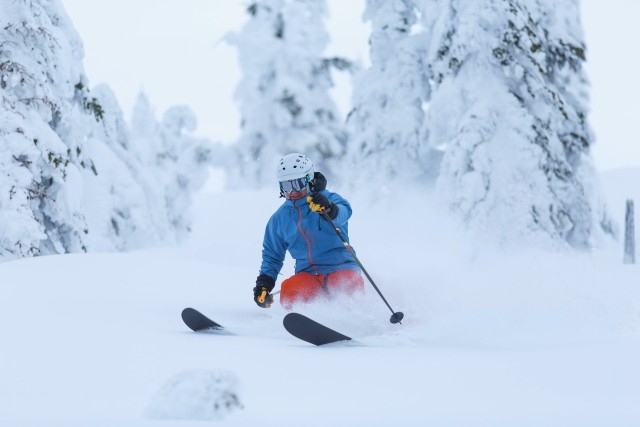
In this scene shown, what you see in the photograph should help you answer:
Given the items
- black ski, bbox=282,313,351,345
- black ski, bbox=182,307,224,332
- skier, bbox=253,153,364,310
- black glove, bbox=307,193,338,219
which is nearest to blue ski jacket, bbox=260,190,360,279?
skier, bbox=253,153,364,310

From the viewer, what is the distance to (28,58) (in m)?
10.9

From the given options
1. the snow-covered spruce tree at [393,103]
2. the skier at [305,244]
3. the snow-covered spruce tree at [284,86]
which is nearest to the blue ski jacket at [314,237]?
the skier at [305,244]

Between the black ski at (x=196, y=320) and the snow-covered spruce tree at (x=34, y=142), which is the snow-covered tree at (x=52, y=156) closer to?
the snow-covered spruce tree at (x=34, y=142)

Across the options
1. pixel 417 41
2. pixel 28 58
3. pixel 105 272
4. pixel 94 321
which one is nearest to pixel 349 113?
pixel 417 41

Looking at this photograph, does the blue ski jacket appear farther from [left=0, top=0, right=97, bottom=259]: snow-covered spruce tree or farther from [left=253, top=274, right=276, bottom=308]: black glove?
[left=0, top=0, right=97, bottom=259]: snow-covered spruce tree

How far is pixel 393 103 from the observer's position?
18953 mm

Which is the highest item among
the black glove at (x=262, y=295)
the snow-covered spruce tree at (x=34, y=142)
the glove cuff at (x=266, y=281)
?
the snow-covered spruce tree at (x=34, y=142)

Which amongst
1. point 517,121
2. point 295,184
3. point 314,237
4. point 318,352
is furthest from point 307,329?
point 517,121

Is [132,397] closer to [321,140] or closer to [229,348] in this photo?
[229,348]

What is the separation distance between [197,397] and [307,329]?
1.81 m

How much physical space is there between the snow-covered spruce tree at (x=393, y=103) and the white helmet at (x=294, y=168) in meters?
11.8

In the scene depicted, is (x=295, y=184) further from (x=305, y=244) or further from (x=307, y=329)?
(x=307, y=329)

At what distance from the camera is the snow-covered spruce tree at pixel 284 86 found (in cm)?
2808

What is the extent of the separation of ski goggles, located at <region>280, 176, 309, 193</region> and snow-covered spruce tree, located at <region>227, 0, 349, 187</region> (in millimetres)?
21400
